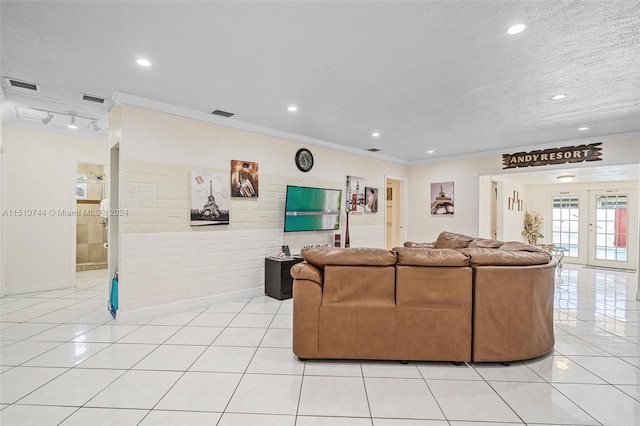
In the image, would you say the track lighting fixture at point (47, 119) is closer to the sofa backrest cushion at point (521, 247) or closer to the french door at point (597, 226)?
the sofa backrest cushion at point (521, 247)

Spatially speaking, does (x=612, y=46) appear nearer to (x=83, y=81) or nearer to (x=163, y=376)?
(x=163, y=376)

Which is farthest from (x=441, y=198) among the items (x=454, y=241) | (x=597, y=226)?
(x=597, y=226)

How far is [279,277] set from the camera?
4535 millimetres

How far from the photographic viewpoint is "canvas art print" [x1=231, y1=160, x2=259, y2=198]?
448 centimetres

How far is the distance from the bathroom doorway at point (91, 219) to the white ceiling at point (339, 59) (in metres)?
3.17

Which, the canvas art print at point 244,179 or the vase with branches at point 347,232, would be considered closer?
the canvas art print at point 244,179

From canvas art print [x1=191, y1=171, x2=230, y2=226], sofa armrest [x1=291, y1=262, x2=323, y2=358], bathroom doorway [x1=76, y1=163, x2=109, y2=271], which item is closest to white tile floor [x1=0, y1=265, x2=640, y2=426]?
sofa armrest [x1=291, y1=262, x2=323, y2=358]

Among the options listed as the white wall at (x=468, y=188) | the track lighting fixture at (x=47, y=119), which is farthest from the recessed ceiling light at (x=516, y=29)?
the track lighting fixture at (x=47, y=119)

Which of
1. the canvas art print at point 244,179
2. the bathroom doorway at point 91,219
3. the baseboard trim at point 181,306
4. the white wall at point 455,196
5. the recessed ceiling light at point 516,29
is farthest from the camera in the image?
the bathroom doorway at point 91,219

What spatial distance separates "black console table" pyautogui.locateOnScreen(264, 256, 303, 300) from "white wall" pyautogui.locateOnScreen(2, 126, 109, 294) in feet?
11.6

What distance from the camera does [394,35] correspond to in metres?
2.33

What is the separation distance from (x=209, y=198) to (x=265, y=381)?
8.74ft

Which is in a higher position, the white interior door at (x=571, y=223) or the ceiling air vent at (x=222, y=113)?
the ceiling air vent at (x=222, y=113)

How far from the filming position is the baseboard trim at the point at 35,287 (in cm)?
473
